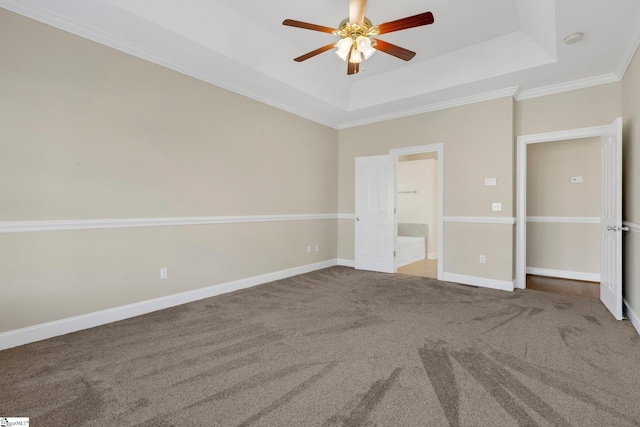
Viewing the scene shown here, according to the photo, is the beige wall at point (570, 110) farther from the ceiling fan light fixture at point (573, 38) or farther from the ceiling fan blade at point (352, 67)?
the ceiling fan blade at point (352, 67)

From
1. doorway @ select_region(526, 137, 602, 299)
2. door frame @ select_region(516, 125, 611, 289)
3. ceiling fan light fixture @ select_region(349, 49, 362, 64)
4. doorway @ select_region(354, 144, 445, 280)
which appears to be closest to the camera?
ceiling fan light fixture @ select_region(349, 49, 362, 64)

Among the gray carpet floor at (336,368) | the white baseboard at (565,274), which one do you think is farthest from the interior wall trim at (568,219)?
the gray carpet floor at (336,368)

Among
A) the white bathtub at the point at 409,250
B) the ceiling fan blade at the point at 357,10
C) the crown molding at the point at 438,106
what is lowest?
the white bathtub at the point at 409,250

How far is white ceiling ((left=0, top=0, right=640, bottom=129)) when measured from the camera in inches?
108

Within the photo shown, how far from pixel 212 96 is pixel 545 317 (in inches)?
186

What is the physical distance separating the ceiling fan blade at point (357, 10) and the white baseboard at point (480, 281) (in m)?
3.82

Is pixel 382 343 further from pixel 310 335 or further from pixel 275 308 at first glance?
pixel 275 308

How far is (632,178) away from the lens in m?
3.18

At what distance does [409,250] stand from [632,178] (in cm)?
378

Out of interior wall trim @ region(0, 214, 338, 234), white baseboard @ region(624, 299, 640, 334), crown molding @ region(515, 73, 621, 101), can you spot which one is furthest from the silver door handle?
interior wall trim @ region(0, 214, 338, 234)

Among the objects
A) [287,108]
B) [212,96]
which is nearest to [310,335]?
[212,96]

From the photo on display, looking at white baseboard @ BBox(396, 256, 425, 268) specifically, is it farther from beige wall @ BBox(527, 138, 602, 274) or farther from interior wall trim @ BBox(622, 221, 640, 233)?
interior wall trim @ BBox(622, 221, 640, 233)

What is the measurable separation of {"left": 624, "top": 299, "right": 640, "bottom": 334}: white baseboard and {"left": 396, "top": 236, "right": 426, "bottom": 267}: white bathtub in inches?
119

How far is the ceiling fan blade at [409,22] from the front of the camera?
7.70ft
